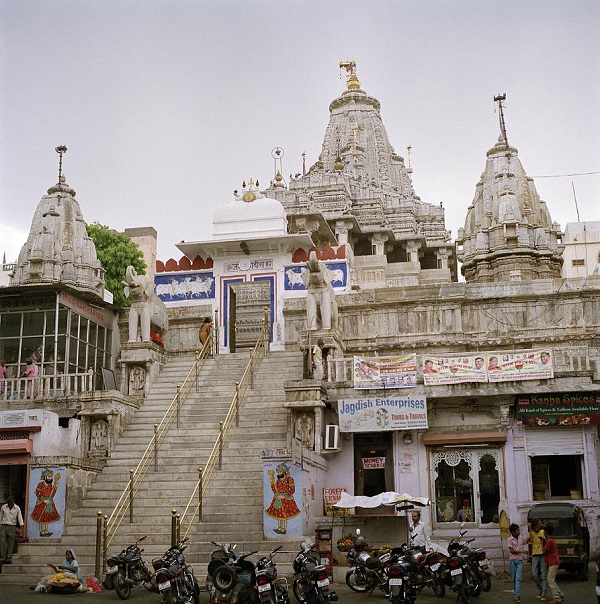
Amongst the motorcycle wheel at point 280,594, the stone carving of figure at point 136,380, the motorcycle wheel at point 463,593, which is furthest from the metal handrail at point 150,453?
the motorcycle wheel at point 463,593

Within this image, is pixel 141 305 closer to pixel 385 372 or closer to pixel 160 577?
pixel 385 372

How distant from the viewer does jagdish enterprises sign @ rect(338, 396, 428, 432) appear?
19984 mm

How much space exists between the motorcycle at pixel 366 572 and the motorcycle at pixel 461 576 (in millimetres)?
1026

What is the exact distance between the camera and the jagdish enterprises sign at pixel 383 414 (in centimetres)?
1998

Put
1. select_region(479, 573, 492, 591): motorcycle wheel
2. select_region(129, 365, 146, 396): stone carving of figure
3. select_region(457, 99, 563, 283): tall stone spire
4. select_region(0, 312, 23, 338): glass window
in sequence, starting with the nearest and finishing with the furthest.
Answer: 1. select_region(479, 573, 492, 591): motorcycle wheel
2. select_region(129, 365, 146, 396): stone carving of figure
3. select_region(0, 312, 23, 338): glass window
4. select_region(457, 99, 563, 283): tall stone spire

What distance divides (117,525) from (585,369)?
11.5 m

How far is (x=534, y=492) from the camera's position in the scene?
1983cm

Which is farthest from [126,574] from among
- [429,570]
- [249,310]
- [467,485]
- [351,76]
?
[351,76]

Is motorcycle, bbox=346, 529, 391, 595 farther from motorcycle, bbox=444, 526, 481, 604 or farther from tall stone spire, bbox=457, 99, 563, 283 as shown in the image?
tall stone spire, bbox=457, 99, 563, 283

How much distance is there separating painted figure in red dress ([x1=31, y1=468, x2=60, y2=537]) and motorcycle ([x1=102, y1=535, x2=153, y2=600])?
4021 mm

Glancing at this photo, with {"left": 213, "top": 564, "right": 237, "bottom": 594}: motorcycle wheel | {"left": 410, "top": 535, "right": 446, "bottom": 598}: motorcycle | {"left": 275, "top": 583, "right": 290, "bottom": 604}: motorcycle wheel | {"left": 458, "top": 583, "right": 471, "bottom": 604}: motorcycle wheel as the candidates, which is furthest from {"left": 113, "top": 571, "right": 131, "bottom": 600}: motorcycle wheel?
{"left": 458, "top": 583, "right": 471, "bottom": 604}: motorcycle wheel

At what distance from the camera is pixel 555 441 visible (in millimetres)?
19906

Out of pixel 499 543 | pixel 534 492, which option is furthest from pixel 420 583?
pixel 534 492

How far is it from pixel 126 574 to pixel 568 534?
8.28 meters
